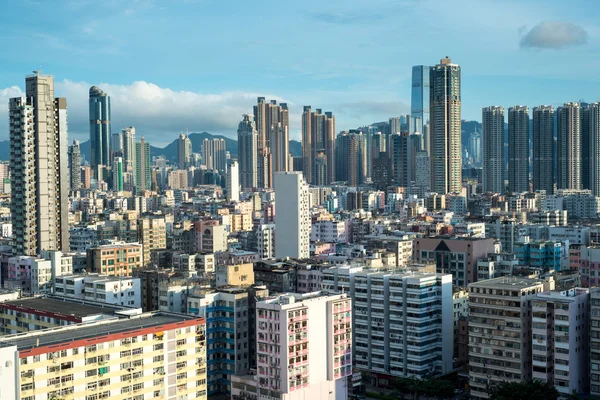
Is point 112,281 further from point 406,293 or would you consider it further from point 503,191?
point 503,191

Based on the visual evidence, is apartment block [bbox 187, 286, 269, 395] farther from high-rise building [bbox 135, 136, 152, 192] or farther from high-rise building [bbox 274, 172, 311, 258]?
high-rise building [bbox 135, 136, 152, 192]

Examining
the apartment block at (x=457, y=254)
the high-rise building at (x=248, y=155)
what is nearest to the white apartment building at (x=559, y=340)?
the apartment block at (x=457, y=254)

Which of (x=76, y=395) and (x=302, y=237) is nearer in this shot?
(x=76, y=395)

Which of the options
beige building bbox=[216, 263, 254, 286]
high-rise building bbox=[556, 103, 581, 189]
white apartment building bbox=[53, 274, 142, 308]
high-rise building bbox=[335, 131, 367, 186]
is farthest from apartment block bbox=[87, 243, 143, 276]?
high-rise building bbox=[335, 131, 367, 186]

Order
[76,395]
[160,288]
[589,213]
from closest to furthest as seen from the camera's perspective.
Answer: [76,395] < [160,288] < [589,213]

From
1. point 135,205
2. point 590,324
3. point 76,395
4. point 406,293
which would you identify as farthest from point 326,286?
point 135,205
